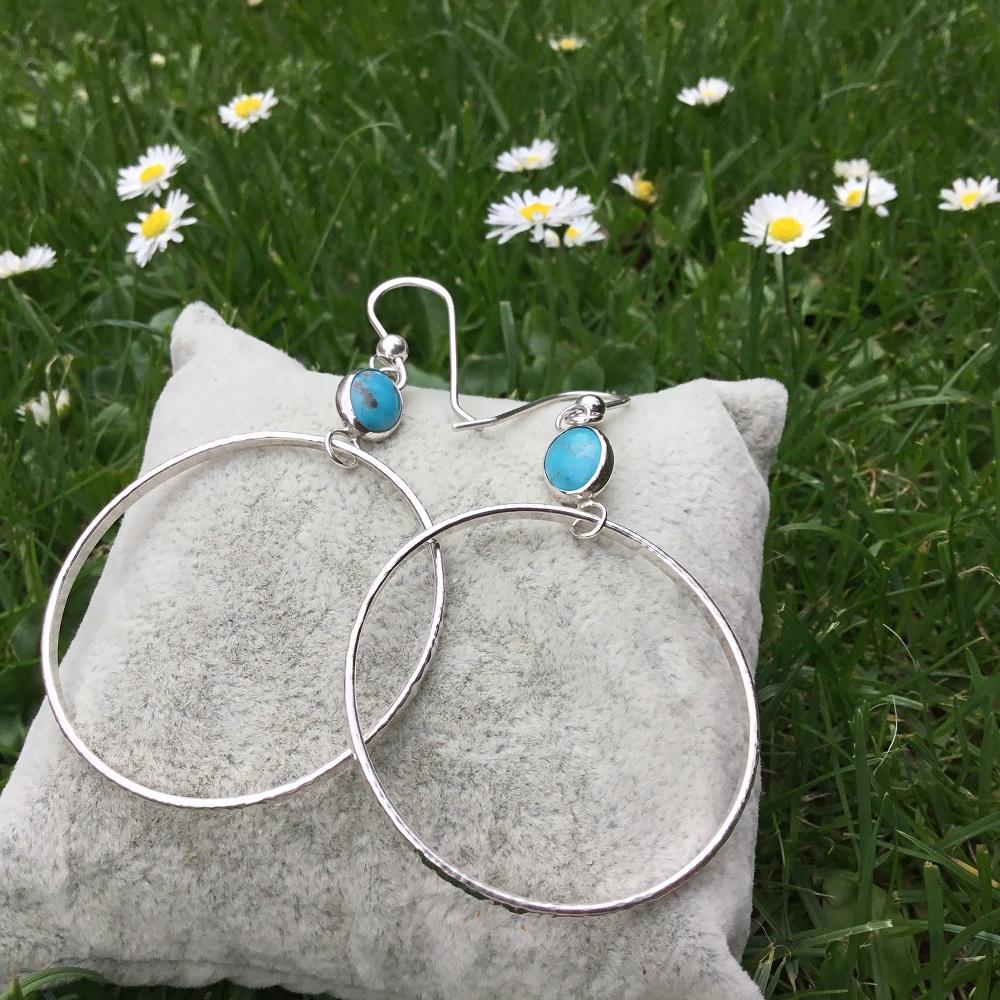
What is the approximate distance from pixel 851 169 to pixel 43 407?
5.78 feet

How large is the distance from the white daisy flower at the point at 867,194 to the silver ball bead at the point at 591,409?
1047 mm

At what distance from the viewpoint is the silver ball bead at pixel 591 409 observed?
1237mm

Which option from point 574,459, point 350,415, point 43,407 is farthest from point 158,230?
point 574,459

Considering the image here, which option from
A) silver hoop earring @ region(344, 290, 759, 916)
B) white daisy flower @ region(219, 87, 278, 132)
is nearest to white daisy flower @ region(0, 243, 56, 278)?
white daisy flower @ region(219, 87, 278, 132)

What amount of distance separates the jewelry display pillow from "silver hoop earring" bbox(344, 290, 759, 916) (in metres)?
0.02

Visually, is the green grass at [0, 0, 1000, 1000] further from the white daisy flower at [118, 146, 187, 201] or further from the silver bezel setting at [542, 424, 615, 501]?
the silver bezel setting at [542, 424, 615, 501]

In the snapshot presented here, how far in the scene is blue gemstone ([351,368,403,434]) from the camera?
4.09 feet

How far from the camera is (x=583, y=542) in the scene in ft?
3.89

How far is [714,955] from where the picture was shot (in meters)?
0.94

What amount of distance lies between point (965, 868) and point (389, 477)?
2.82 feet

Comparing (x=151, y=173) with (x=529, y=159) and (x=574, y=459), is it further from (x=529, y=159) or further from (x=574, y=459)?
(x=574, y=459)

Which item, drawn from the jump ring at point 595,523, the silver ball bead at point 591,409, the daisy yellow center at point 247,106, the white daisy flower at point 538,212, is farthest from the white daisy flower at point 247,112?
the jump ring at point 595,523

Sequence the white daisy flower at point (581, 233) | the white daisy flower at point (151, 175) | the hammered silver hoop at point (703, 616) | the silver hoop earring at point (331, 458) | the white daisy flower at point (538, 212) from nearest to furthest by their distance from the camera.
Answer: the hammered silver hoop at point (703, 616) → the silver hoop earring at point (331, 458) → the white daisy flower at point (538, 212) → the white daisy flower at point (581, 233) → the white daisy flower at point (151, 175)

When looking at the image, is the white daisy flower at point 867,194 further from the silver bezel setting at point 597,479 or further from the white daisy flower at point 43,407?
the white daisy flower at point 43,407
